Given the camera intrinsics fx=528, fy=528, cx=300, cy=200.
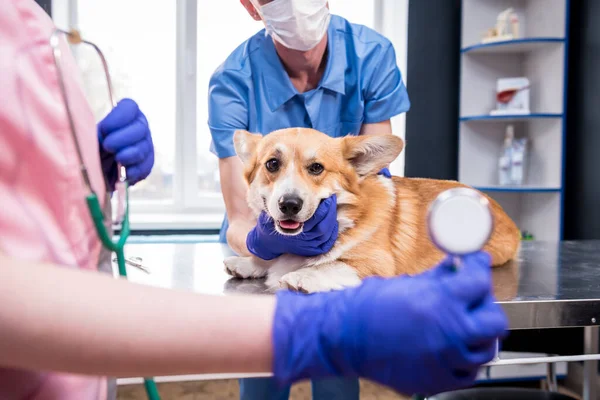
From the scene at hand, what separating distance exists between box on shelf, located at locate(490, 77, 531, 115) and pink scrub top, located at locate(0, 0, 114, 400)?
3202mm

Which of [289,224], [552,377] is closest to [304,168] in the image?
[289,224]

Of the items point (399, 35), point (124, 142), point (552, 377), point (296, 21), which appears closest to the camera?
point (124, 142)

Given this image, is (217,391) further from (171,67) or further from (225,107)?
(171,67)

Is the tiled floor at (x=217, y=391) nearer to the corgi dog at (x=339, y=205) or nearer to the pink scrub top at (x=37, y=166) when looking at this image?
the corgi dog at (x=339, y=205)

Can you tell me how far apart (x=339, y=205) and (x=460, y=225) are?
0.85m

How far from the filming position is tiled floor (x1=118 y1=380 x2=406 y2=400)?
9.48 feet

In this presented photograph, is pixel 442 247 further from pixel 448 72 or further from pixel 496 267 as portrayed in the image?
pixel 448 72

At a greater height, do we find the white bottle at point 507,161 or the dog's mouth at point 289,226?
the white bottle at point 507,161

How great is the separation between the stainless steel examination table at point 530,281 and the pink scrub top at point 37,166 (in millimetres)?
417

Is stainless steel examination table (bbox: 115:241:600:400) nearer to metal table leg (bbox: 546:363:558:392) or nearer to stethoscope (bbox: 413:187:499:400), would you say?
metal table leg (bbox: 546:363:558:392)

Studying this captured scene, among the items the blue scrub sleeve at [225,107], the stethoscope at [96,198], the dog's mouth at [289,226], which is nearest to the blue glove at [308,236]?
the dog's mouth at [289,226]

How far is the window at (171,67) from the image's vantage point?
3.62 m

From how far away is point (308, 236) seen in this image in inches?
47.1

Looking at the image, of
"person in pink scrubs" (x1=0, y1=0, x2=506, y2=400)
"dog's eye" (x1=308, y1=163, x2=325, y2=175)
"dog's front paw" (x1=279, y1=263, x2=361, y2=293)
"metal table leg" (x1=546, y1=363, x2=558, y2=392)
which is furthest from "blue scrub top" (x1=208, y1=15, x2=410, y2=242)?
"metal table leg" (x1=546, y1=363, x2=558, y2=392)
